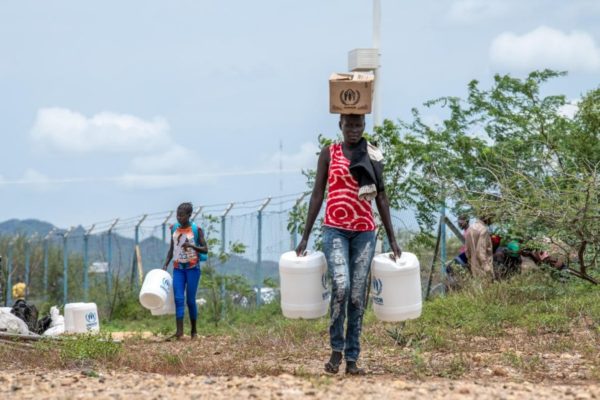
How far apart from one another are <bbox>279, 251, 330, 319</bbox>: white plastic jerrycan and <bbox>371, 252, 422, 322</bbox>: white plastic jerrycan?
410 millimetres

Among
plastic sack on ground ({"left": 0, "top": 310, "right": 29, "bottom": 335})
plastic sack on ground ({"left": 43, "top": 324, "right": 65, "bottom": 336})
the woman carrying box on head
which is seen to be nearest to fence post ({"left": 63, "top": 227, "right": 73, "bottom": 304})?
plastic sack on ground ({"left": 43, "top": 324, "right": 65, "bottom": 336})

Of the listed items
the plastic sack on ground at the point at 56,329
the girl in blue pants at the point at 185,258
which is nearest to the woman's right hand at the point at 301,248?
the girl in blue pants at the point at 185,258

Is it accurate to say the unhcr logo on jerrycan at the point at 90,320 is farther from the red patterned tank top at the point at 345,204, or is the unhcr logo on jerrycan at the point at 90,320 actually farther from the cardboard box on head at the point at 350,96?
the cardboard box on head at the point at 350,96

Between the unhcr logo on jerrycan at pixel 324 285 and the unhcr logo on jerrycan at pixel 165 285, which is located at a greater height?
the unhcr logo on jerrycan at pixel 324 285

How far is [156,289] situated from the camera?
40.2 ft

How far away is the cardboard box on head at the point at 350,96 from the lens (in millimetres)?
7359

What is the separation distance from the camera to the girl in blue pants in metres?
12.0

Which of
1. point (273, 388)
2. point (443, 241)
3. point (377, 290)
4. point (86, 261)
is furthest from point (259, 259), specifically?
point (273, 388)

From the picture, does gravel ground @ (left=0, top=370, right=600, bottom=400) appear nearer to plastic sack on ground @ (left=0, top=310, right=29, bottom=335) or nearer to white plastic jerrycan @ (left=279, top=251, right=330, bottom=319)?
white plastic jerrycan @ (left=279, top=251, right=330, bottom=319)

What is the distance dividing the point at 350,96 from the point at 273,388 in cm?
227

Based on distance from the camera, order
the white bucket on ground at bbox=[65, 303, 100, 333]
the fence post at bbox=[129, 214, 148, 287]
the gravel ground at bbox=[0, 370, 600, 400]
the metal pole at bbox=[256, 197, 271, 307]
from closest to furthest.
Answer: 1. the gravel ground at bbox=[0, 370, 600, 400]
2. the white bucket on ground at bbox=[65, 303, 100, 333]
3. the metal pole at bbox=[256, 197, 271, 307]
4. the fence post at bbox=[129, 214, 148, 287]

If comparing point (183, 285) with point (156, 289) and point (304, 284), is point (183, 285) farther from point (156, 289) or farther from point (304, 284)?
point (304, 284)

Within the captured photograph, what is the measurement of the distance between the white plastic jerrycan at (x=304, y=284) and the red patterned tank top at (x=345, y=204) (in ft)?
1.11

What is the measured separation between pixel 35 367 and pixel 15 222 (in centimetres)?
3119
